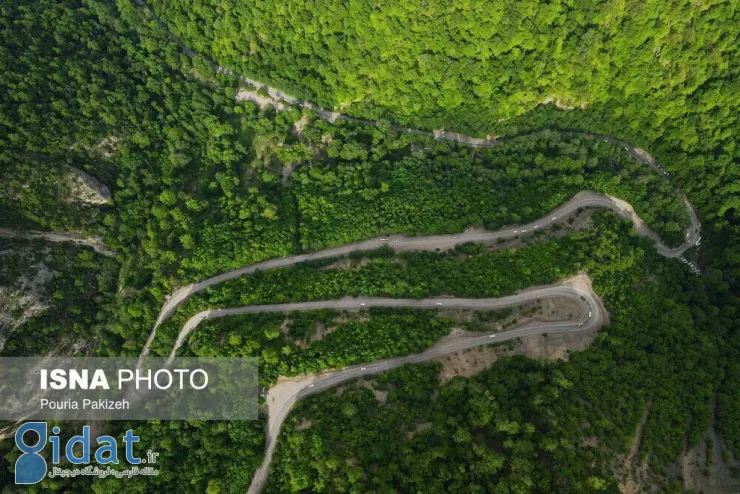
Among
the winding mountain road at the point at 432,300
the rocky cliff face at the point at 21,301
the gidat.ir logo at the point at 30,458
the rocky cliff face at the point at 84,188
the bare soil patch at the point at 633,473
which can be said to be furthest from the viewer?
the rocky cliff face at the point at 84,188

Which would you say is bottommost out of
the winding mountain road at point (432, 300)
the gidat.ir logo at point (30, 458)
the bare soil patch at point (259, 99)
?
the gidat.ir logo at point (30, 458)

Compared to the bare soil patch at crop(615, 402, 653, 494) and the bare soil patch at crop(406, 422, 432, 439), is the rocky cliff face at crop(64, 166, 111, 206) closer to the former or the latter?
the bare soil patch at crop(406, 422, 432, 439)

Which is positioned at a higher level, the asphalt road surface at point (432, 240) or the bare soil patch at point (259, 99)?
the bare soil patch at point (259, 99)

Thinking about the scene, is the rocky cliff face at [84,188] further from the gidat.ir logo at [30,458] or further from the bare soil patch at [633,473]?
the bare soil patch at [633,473]

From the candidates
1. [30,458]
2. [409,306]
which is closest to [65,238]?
[30,458]

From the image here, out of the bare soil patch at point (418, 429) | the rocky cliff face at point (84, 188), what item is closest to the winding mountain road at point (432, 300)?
the bare soil patch at point (418, 429)

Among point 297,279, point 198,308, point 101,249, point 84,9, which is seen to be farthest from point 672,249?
point 84,9

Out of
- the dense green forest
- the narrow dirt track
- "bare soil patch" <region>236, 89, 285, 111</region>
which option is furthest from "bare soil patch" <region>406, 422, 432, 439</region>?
"bare soil patch" <region>236, 89, 285, 111</region>

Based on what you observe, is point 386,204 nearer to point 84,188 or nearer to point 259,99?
point 259,99

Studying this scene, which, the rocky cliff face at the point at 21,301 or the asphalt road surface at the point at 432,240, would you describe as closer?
the rocky cliff face at the point at 21,301

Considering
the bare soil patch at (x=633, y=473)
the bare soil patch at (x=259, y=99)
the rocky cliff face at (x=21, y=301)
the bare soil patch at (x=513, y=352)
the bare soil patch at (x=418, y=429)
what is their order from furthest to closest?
the bare soil patch at (x=259, y=99)
the bare soil patch at (x=513, y=352)
the rocky cliff face at (x=21, y=301)
the bare soil patch at (x=418, y=429)
the bare soil patch at (x=633, y=473)

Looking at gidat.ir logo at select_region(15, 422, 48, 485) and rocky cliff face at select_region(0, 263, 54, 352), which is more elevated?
rocky cliff face at select_region(0, 263, 54, 352)
